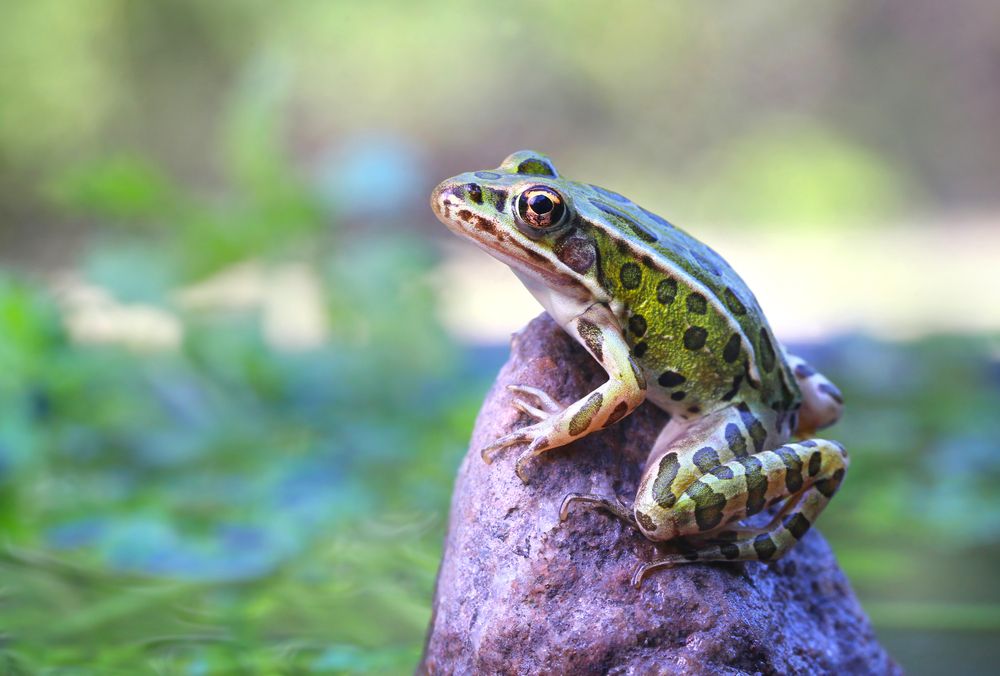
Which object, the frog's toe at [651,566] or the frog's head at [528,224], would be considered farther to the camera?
the frog's head at [528,224]

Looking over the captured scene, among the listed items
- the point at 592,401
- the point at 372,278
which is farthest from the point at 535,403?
the point at 372,278

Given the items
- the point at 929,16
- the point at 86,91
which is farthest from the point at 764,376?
the point at 929,16

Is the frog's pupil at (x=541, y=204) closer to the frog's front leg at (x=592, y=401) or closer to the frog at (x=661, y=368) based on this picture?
the frog at (x=661, y=368)

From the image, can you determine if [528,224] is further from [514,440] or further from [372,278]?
[372,278]

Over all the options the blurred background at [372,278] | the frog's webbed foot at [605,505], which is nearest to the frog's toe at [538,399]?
the frog's webbed foot at [605,505]

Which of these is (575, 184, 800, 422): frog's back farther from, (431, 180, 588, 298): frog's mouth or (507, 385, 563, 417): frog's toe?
(507, 385, 563, 417): frog's toe

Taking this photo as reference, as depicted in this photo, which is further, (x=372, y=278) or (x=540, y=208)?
(x=372, y=278)

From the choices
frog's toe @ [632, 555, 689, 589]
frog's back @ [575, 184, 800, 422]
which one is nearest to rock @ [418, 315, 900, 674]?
frog's toe @ [632, 555, 689, 589]
